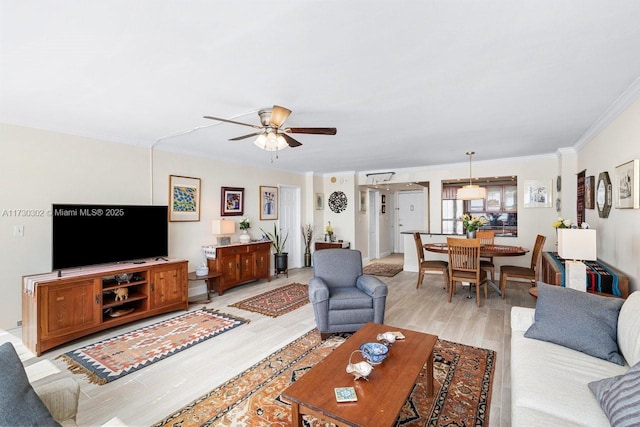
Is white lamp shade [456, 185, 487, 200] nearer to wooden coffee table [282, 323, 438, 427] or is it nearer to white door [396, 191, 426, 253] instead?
wooden coffee table [282, 323, 438, 427]

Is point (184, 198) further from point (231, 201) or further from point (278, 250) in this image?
point (278, 250)

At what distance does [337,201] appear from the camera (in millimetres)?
7398

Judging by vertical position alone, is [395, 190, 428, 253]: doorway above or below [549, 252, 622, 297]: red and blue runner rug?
above

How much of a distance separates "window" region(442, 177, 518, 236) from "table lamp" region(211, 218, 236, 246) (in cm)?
521

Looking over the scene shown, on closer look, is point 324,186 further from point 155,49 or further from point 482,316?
point 155,49

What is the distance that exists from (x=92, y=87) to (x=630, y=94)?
171 inches

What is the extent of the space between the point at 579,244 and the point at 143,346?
411 cm

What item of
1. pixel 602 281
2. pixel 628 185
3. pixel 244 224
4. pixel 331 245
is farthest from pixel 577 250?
pixel 331 245

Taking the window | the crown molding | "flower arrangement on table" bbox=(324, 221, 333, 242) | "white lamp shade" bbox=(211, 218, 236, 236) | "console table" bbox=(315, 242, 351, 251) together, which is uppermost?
the crown molding

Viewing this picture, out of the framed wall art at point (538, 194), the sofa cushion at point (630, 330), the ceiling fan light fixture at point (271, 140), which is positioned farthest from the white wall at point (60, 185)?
the framed wall art at point (538, 194)

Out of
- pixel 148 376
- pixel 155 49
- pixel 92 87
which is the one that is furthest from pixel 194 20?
pixel 148 376

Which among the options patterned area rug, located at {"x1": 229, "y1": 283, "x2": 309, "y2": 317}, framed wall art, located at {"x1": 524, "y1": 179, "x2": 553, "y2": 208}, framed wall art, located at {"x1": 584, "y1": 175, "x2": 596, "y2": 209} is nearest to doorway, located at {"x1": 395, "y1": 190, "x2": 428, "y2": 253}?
framed wall art, located at {"x1": 524, "y1": 179, "x2": 553, "y2": 208}

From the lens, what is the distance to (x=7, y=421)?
3.43 ft

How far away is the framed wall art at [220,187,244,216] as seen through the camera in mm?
5312
